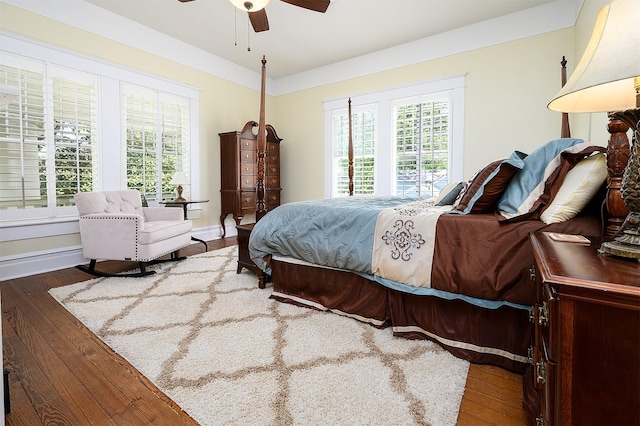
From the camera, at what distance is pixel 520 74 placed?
388 centimetres

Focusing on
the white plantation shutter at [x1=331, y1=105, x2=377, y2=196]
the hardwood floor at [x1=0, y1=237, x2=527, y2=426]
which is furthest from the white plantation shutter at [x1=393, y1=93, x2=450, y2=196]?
the hardwood floor at [x1=0, y1=237, x2=527, y2=426]

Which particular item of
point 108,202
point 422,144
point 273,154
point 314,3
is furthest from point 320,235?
point 273,154

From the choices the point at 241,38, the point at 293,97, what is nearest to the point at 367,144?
the point at 293,97

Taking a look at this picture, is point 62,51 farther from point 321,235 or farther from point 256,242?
point 321,235

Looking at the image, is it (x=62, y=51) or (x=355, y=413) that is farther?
(x=62, y=51)

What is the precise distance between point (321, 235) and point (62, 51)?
3664mm

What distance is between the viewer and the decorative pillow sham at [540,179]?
4.75 feet

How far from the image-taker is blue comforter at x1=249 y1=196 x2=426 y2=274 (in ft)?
6.49

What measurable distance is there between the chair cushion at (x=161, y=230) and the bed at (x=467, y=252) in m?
1.62

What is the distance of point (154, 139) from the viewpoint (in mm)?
4363

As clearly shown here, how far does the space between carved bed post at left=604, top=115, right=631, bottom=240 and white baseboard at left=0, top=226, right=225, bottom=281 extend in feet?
14.9

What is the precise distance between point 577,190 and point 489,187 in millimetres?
366

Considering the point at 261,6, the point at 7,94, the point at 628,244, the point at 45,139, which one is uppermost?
the point at 261,6

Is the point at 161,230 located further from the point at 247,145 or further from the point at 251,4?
the point at 247,145
